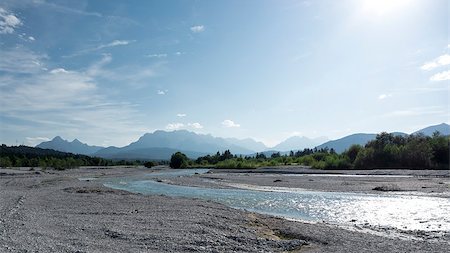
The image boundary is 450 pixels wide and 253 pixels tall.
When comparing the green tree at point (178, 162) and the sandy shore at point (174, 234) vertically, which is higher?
the green tree at point (178, 162)

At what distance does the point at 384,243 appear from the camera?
16219 mm

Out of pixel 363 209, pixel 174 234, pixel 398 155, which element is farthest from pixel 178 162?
pixel 174 234

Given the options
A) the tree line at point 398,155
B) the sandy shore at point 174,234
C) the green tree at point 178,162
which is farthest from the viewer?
the green tree at point 178,162

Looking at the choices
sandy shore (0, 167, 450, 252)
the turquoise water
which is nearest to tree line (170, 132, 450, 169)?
the turquoise water

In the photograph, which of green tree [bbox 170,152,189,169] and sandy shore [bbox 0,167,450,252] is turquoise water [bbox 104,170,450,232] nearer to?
sandy shore [bbox 0,167,450,252]

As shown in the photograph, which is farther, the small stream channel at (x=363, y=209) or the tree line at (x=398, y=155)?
the tree line at (x=398, y=155)

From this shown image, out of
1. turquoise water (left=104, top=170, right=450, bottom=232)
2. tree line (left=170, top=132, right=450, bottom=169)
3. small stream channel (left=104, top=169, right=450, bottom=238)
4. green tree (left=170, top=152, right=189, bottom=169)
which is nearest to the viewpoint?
small stream channel (left=104, top=169, right=450, bottom=238)

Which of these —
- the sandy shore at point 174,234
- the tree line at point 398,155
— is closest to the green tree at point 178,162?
the tree line at point 398,155

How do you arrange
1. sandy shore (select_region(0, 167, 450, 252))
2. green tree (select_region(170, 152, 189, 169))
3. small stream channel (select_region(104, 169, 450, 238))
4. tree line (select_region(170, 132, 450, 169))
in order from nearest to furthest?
sandy shore (select_region(0, 167, 450, 252)) → small stream channel (select_region(104, 169, 450, 238)) → tree line (select_region(170, 132, 450, 169)) → green tree (select_region(170, 152, 189, 169))

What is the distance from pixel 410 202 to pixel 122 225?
2218cm

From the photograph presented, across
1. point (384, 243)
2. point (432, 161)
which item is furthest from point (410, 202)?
point (432, 161)

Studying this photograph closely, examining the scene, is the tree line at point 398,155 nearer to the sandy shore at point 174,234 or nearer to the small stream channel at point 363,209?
the small stream channel at point 363,209

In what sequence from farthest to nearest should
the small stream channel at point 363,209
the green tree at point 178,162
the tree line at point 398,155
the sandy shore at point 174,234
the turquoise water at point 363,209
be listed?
1. the green tree at point 178,162
2. the tree line at point 398,155
3. the turquoise water at point 363,209
4. the small stream channel at point 363,209
5. the sandy shore at point 174,234

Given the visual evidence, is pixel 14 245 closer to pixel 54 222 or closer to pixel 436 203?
pixel 54 222
